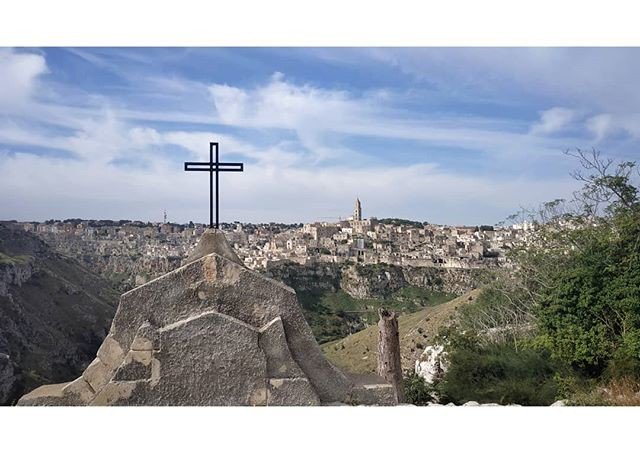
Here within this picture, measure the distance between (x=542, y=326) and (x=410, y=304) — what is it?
3395 cm

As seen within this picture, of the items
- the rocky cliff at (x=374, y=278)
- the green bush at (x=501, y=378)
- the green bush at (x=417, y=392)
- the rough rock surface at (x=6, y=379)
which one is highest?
the rocky cliff at (x=374, y=278)

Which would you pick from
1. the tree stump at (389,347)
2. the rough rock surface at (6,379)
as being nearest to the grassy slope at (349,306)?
the rough rock surface at (6,379)

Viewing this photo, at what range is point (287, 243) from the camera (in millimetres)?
53125

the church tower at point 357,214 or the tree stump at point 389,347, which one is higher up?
the church tower at point 357,214

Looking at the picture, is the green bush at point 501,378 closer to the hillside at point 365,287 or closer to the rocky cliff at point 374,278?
the hillside at point 365,287

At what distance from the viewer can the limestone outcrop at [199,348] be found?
152 inches

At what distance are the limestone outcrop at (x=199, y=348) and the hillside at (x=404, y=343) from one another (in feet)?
56.4

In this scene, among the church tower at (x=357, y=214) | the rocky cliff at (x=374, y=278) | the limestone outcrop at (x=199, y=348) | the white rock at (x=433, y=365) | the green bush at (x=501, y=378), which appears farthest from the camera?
the church tower at (x=357, y=214)

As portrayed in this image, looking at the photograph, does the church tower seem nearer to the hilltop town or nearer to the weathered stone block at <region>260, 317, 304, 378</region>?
the hilltop town

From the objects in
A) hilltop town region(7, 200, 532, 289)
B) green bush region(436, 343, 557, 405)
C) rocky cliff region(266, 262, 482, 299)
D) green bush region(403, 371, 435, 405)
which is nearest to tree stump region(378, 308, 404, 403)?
green bush region(436, 343, 557, 405)

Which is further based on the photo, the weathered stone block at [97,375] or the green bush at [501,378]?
the green bush at [501,378]

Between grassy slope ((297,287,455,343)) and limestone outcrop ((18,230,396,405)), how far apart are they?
30.1m

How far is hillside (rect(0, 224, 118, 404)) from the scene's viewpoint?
2370 cm

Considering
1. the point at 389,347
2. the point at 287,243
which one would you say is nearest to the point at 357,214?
the point at 287,243
